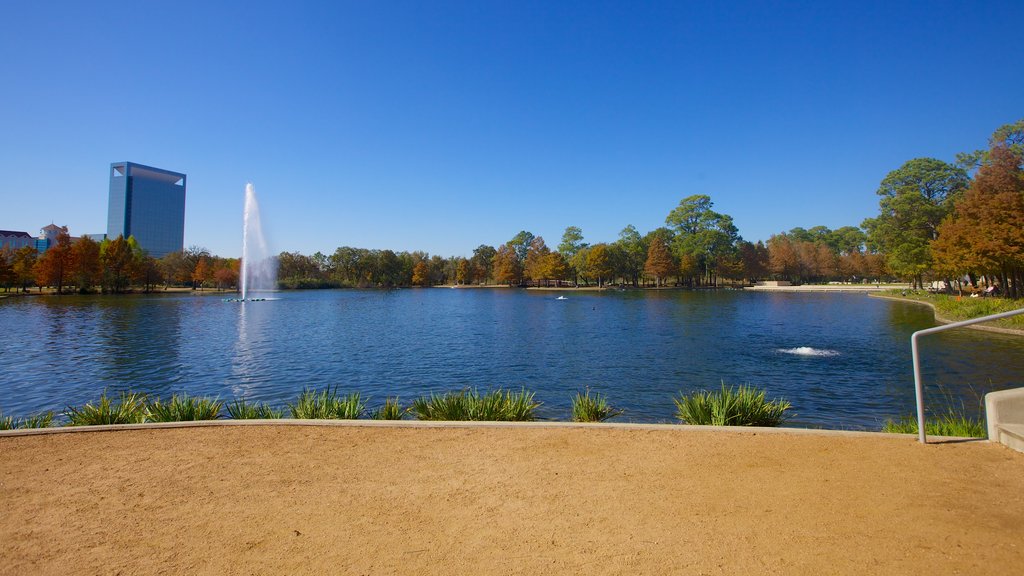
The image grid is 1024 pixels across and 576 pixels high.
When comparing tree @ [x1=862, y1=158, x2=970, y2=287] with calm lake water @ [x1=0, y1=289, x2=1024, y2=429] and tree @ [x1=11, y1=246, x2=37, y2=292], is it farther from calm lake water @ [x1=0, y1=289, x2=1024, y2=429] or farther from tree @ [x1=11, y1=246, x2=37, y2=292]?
tree @ [x1=11, y1=246, x2=37, y2=292]

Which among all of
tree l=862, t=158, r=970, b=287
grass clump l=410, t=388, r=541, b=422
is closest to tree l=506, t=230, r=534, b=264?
tree l=862, t=158, r=970, b=287

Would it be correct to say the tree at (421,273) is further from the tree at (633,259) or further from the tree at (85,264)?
the tree at (85,264)

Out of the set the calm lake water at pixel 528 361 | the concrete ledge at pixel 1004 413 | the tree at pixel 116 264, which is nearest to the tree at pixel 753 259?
the calm lake water at pixel 528 361

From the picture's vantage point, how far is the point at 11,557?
3791mm

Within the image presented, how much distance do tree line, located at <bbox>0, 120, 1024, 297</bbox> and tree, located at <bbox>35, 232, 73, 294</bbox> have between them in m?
0.15

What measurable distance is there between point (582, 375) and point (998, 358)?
15.4m

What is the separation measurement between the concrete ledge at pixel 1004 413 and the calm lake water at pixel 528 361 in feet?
17.1

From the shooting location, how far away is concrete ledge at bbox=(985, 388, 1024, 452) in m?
5.59

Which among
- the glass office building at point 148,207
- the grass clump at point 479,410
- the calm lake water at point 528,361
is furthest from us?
the glass office building at point 148,207

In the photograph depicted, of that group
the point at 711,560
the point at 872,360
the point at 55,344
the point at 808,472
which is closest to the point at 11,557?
the point at 711,560

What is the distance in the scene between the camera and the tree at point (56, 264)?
65250mm

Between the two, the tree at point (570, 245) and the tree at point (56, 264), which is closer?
the tree at point (56, 264)

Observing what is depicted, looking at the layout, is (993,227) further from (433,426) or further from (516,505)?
(516,505)

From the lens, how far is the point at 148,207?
18338cm
